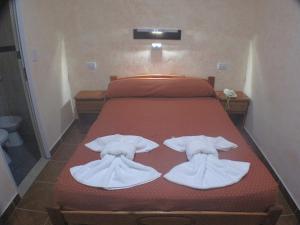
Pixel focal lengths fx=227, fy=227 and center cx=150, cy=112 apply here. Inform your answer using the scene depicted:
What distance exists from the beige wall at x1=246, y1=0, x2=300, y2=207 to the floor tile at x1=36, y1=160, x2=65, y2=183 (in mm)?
2198

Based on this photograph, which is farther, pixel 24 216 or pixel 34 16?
pixel 34 16

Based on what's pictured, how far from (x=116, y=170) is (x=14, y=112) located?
199 cm

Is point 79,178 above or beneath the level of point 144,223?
above

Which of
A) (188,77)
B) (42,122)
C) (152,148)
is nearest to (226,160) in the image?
(152,148)

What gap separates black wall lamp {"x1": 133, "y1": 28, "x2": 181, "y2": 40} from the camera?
2846mm

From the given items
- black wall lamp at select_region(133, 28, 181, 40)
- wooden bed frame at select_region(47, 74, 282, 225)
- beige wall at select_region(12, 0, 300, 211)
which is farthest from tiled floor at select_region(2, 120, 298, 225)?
black wall lamp at select_region(133, 28, 181, 40)

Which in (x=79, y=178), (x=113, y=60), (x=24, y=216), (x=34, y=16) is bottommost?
(x=24, y=216)

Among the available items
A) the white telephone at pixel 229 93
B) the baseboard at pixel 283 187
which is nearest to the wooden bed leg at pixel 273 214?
the baseboard at pixel 283 187

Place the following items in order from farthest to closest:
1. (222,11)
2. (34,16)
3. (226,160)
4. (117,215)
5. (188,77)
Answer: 1. (188,77)
2. (222,11)
3. (34,16)
4. (226,160)
5. (117,215)

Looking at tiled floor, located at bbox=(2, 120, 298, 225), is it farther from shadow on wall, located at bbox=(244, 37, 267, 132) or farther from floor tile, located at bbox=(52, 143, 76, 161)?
shadow on wall, located at bbox=(244, 37, 267, 132)

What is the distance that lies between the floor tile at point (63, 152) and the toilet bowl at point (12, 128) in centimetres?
48

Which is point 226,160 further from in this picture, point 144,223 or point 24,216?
point 24,216

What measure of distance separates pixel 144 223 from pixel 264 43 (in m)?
2.29

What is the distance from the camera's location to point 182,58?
303 cm
